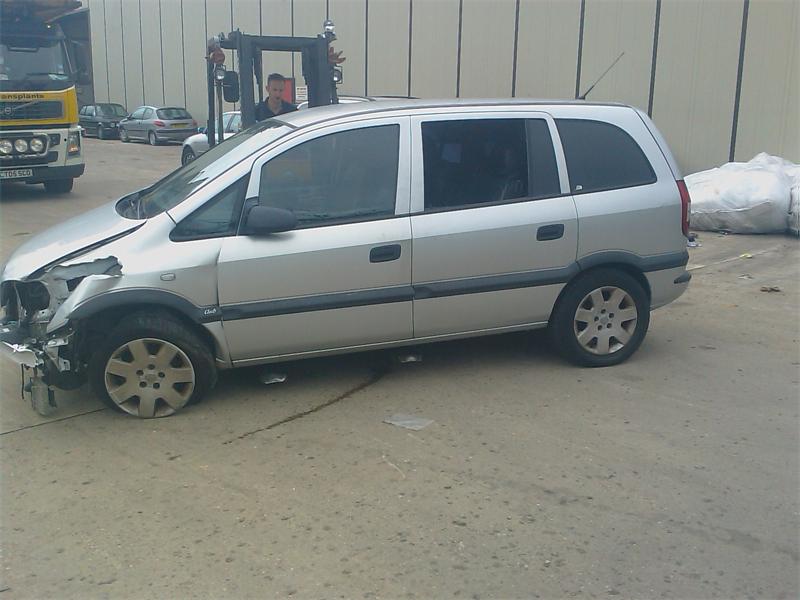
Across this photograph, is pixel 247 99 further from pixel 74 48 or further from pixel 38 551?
pixel 38 551

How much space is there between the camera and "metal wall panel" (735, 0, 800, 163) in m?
13.4

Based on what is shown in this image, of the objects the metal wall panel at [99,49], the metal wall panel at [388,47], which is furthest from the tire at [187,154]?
the metal wall panel at [99,49]

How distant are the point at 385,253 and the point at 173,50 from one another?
1202 inches

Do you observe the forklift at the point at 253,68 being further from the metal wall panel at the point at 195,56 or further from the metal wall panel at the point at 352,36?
the metal wall panel at the point at 195,56

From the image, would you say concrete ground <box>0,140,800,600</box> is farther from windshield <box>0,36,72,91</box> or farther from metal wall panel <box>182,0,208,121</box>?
metal wall panel <box>182,0,208,121</box>

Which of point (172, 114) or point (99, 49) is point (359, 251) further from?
point (99, 49)

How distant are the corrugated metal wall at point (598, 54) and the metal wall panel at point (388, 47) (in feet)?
0.11

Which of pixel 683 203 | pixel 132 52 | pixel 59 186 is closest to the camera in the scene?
pixel 683 203

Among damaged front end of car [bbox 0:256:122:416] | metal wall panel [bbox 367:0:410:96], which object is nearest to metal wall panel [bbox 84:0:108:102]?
metal wall panel [bbox 367:0:410:96]

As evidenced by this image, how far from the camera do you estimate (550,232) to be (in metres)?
5.43

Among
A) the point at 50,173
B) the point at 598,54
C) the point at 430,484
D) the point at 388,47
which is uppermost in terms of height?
the point at 388,47

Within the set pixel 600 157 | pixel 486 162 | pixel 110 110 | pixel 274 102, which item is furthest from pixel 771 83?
pixel 110 110

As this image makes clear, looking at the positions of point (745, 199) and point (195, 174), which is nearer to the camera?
point (195, 174)

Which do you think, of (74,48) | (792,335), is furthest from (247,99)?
(792,335)
